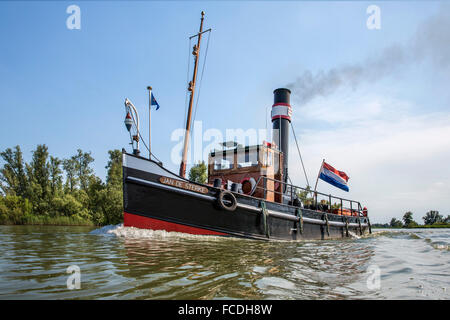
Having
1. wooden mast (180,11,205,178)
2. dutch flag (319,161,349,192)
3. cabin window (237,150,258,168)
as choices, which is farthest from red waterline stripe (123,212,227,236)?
dutch flag (319,161,349,192)

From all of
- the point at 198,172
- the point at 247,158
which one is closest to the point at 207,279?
the point at 247,158

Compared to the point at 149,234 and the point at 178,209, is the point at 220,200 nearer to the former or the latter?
the point at 178,209

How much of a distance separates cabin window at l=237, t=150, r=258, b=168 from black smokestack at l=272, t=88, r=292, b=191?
312 cm

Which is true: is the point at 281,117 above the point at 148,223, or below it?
above

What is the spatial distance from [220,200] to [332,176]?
7491mm

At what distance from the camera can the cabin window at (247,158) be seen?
34.5 feet

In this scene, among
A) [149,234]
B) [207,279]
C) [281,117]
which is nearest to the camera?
[207,279]

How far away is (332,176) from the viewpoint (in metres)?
12.9

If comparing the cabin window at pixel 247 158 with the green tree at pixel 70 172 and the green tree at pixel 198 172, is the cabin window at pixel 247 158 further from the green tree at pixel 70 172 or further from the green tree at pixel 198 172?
the green tree at pixel 70 172

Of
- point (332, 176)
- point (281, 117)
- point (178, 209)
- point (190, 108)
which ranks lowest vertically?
point (178, 209)

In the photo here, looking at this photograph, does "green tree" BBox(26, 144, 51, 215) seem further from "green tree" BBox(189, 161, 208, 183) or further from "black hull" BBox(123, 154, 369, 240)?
"black hull" BBox(123, 154, 369, 240)
